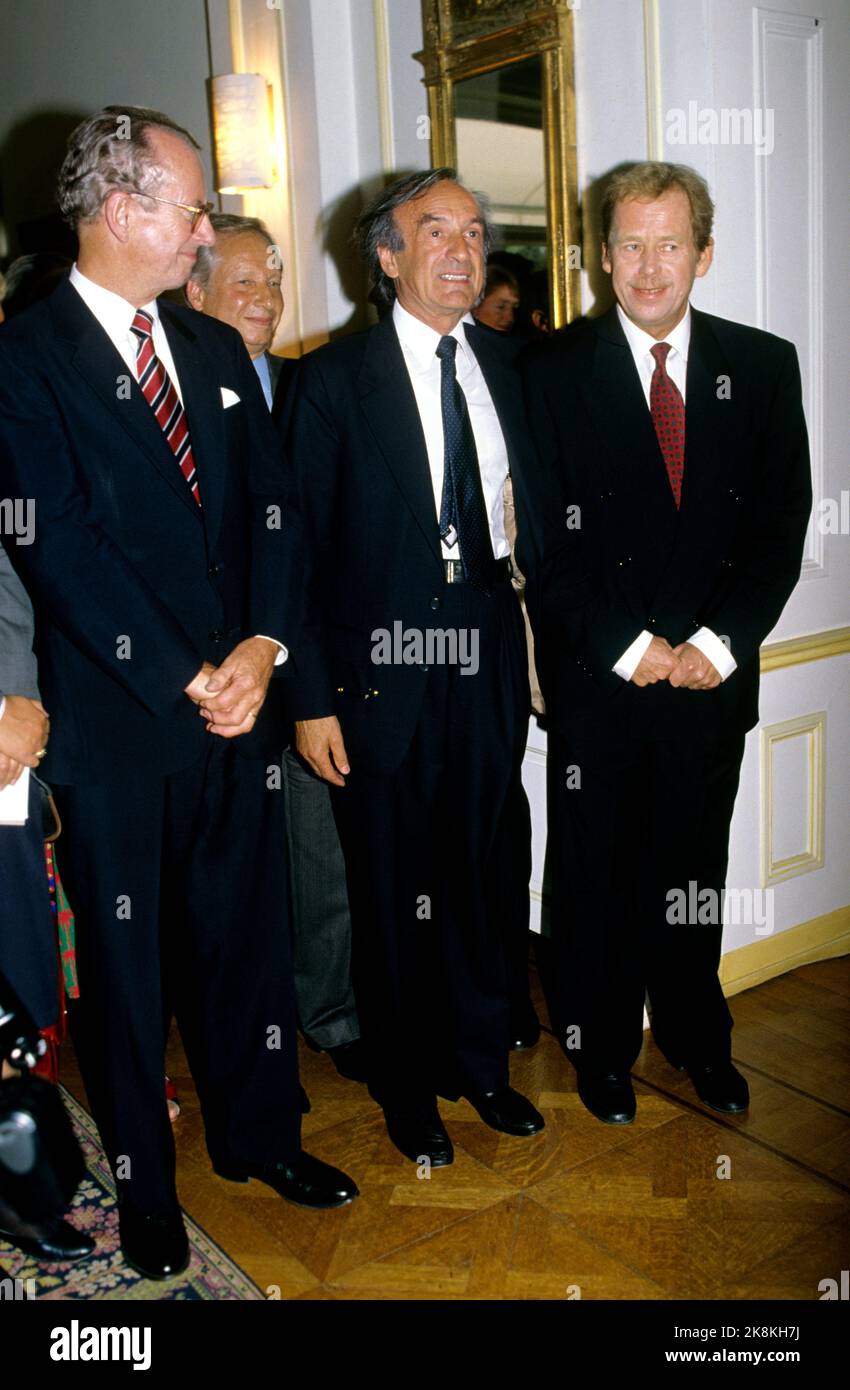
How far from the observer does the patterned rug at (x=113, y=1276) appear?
198cm

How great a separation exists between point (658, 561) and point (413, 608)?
49cm

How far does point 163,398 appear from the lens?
1923 millimetres

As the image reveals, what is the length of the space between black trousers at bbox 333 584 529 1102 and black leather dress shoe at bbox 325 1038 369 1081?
24 cm

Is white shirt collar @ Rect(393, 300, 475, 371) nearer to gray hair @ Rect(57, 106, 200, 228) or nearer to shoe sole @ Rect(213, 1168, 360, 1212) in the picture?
gray hair @ Rect(57, 106, 200, 228)

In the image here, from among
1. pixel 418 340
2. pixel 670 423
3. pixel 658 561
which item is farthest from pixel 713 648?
pixel 418 340

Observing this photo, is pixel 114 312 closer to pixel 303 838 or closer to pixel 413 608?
pixel 413 608

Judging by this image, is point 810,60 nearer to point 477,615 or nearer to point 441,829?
point 477,615

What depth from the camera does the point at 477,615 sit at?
88.5 inches

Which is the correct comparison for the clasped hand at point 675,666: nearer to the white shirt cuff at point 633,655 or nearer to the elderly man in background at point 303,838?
the white shirt cuff at point 633,655

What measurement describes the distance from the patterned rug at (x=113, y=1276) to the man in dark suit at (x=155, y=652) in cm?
4

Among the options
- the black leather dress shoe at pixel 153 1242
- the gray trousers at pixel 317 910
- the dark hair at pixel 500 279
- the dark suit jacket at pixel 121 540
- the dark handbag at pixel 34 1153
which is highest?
the dark hair at pixel 500 279

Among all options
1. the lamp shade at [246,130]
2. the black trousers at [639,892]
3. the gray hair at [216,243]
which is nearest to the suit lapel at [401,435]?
the black trousers at [639,892]

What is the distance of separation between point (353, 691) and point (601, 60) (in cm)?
176

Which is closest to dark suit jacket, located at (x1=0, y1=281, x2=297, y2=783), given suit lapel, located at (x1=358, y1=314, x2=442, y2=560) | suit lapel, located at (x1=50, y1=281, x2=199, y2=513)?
suit lapel, located at (x1=50, y1=281, x2=199, y2=513)
